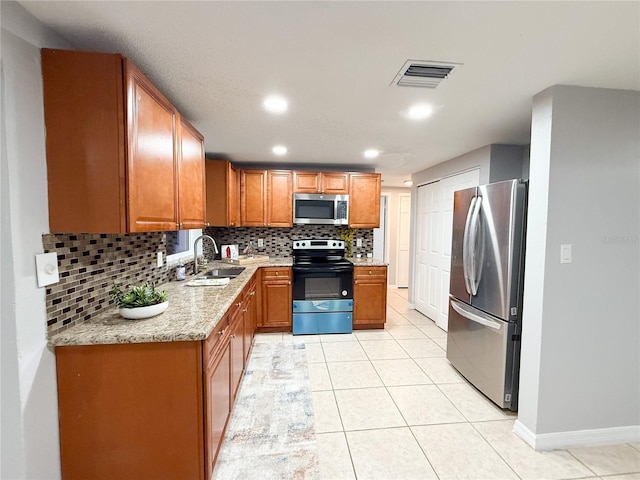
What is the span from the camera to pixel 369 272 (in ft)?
11.8

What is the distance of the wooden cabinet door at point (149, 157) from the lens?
1.24m

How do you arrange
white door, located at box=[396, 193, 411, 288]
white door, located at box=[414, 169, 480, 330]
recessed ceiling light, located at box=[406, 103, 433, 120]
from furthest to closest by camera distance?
white door, located at box=[396, 193, 411, 288]
white door, located at box=[414, 169, 480, 330]
recessed ceiling light, located at box=[406, 103, 433, 120]

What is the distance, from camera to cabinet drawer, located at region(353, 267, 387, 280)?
11.7 feet

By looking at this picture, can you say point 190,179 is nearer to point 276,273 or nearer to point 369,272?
point 276,273

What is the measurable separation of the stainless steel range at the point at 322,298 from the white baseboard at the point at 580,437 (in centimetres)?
200

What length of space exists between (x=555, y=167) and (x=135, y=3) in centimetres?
223

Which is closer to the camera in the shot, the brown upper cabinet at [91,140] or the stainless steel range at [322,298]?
the brown upper cabinet at [91,140]

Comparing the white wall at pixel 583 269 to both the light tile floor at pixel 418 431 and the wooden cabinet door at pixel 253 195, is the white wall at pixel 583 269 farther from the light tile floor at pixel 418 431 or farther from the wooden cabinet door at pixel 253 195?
the wooden cabinet door at pixel 253 195

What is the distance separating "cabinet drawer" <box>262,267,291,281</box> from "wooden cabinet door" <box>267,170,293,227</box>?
2.06ft

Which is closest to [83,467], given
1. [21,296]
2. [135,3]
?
[21,296]

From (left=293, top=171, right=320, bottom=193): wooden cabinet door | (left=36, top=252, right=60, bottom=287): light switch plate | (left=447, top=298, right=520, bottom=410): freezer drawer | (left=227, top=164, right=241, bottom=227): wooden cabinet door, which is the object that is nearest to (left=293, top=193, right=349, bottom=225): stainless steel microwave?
(left=293, top=171, right=320, bottom=193): wooden cabinet door

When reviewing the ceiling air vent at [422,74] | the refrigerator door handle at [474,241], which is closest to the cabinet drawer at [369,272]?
the refrigerator door handle at [474,241]

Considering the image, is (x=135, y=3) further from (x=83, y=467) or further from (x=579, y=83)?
(x=579, y=83)

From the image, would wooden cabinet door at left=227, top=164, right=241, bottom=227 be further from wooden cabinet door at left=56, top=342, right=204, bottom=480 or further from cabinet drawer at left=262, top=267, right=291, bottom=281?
wooden cabinet door at left=56, top=342, right=204, bottom=480
